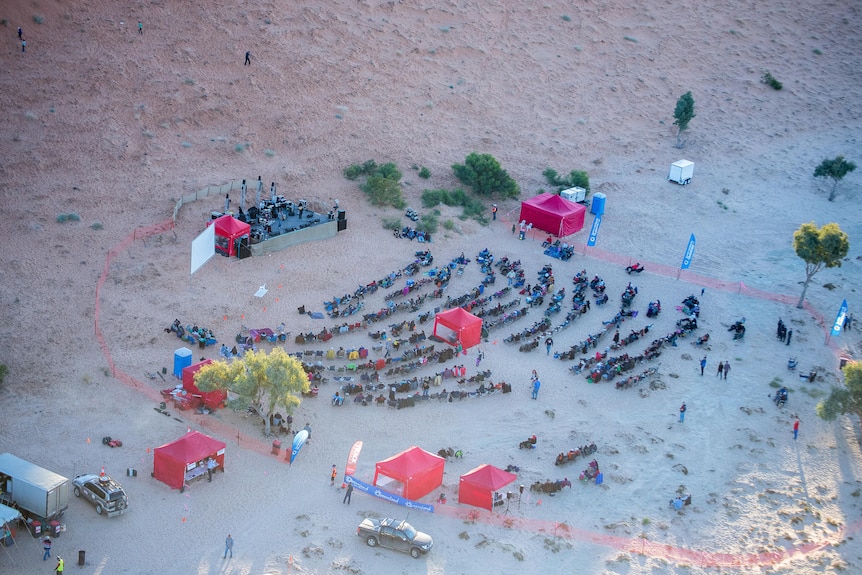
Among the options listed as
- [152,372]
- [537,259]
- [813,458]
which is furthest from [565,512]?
[537,259]

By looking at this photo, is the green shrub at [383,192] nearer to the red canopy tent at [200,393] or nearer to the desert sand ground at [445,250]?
the desert sand ground at [445,250]

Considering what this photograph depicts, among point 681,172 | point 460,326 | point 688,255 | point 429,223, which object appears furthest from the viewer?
point 681,172

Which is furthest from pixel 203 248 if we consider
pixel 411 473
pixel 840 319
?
pixel 840 319

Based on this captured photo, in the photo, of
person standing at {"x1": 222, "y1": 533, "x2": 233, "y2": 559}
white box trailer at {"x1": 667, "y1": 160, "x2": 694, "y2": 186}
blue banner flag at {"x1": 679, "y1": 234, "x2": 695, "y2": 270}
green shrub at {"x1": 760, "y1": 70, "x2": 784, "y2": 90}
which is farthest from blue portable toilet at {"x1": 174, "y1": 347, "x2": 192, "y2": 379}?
green shrub at {"x1": 760, "y1": 70, "x2": 784, "y2": 90}

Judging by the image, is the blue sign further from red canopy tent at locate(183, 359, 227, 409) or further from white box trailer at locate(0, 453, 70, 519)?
white box trailer at locate(0, 453, 70, 519)

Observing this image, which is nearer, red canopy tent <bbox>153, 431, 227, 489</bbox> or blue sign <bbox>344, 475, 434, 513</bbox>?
red canopy tent <bbox>153, 431, 227, 489</bbox>

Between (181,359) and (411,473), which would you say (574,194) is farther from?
(411,473)
